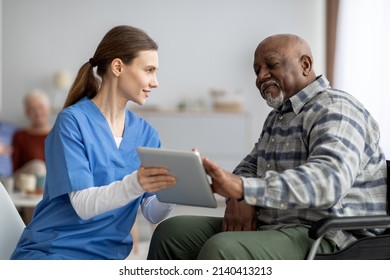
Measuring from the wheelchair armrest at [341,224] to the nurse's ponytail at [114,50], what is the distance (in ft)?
2.75

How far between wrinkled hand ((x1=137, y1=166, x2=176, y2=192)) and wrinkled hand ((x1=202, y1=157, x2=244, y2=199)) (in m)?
0.11

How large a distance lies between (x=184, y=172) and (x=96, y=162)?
1.50 ft

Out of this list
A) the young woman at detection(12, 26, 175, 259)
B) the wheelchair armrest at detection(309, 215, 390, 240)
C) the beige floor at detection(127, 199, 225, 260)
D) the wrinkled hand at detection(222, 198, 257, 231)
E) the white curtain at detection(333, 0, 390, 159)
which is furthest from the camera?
the white curtain at detection(333, 0, 390, 159)

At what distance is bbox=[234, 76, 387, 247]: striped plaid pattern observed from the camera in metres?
1.84

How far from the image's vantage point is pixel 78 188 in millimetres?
2094

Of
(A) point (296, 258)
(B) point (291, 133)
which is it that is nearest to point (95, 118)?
(B) point (291, 133)

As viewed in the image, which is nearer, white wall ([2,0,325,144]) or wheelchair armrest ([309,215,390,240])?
wheelchair armrest ([309,215,390,240])

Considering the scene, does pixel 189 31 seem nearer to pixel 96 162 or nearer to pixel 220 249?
pixel 96 162

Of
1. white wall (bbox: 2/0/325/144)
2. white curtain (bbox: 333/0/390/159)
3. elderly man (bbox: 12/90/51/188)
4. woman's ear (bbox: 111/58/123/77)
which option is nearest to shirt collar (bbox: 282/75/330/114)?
woman's ear (bbox: 111/58/123/77)

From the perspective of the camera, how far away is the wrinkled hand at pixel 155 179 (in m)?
1.89

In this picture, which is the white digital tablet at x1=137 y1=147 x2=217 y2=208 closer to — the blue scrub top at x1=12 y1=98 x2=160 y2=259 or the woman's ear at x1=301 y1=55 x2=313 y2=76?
the blue scrub top at x1=12 y1=98 x2=160 y2=259

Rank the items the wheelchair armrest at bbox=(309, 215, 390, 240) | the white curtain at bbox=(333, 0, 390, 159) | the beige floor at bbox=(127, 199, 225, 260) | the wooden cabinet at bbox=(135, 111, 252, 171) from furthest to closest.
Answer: the wooden cabinet at bbox=(135, 111, 252, 171), the white curtain at bbox=(333, 0, 390, 159), the beige floor at bbox=(127, 199, 225, 260), the wheelchair armrest at bbox=(309, 215, 390, 240)

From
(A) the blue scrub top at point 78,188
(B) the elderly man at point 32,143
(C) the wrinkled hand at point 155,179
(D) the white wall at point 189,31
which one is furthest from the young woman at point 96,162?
(D) the white wall at point 189,31
